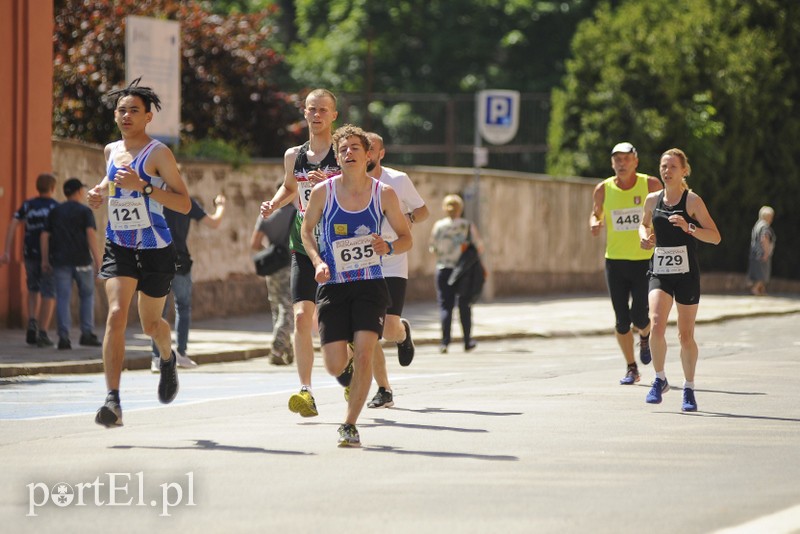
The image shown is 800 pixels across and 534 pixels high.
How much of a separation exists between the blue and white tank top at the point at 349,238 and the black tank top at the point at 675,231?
9.44 feet

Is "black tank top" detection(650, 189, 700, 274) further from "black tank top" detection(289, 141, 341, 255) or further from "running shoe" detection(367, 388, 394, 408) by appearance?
"black tank top" detection(289, 141, 341, 255)

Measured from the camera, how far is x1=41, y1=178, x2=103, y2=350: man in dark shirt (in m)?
16.5

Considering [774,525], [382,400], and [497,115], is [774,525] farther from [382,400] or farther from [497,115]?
[497,115]

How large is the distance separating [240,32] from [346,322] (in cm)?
2240

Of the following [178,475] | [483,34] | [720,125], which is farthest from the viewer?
[483,34]

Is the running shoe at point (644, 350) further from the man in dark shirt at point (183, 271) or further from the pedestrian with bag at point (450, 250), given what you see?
the pedestrian with bag at point (450, 250)

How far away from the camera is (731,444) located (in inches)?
372

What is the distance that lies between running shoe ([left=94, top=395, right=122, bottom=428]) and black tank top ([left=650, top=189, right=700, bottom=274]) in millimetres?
4079

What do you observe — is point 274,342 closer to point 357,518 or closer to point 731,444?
point 731,444

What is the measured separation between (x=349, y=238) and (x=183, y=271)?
612 cm

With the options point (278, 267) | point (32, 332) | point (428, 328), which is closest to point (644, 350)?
point (278, 267)

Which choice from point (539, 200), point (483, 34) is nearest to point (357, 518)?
point (539, 200)

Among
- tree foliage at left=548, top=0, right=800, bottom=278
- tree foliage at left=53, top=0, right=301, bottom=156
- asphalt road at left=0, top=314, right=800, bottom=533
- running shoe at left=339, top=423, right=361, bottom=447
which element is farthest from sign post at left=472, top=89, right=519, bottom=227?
running shoe at left=339, top=423, right=361, bottom=447

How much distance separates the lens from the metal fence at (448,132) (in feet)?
113
